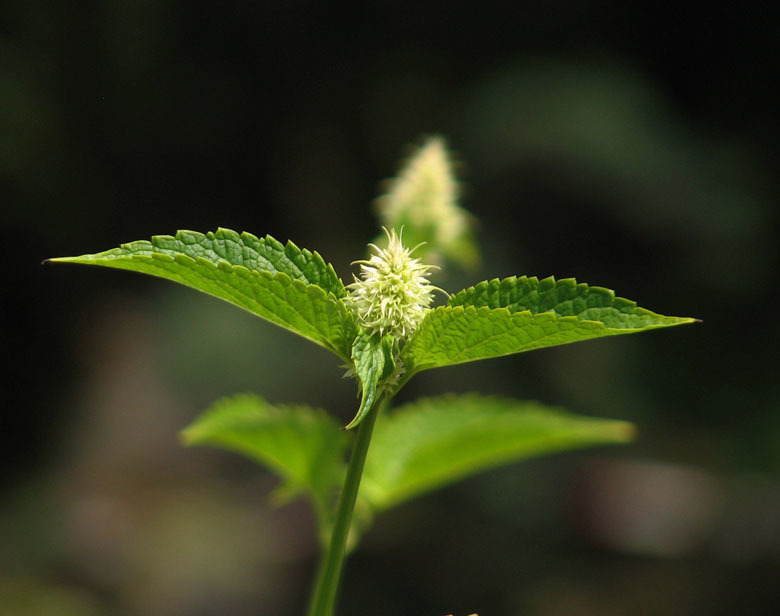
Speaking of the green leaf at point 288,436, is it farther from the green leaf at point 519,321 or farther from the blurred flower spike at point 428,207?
the green leaf at point 519,321

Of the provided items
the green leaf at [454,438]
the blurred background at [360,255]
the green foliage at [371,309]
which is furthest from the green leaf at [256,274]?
the blurred background at [360,255]

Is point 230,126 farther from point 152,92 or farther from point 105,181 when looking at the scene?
point 105,181

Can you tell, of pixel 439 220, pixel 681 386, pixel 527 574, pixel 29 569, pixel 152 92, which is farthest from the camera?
pixel 152 92

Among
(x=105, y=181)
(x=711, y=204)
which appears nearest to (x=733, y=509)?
(x=711, y=204)

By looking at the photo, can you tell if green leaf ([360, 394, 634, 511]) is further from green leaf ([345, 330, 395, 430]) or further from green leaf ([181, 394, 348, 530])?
green leaf ([345, 330, 395, 430])

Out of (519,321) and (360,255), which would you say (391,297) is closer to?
(519,321)

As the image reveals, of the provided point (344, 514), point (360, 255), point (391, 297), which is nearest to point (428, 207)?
point (391, 297)
